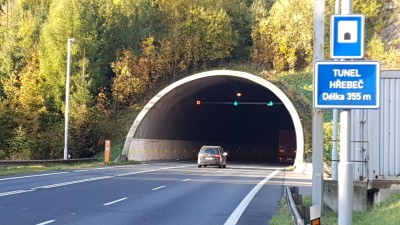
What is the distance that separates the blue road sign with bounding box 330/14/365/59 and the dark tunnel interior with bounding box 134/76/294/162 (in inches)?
1573

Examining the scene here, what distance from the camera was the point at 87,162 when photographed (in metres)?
46.4

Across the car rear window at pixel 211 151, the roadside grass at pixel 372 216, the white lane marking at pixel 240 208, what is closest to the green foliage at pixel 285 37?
the car rear window at pixel 211 151

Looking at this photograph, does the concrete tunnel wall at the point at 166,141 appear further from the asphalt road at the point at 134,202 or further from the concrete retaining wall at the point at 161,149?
the asphalt road at the point at 134,202

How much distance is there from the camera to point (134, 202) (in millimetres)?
18031

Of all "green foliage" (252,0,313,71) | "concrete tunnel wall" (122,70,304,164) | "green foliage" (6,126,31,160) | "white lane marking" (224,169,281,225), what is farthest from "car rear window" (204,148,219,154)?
"green foliage" (252,0,313,71)

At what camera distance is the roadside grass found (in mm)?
13099

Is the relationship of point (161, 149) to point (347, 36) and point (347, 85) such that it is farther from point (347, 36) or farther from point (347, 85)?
point (347, 85)

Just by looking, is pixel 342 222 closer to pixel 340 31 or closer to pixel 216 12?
pixel 340 31

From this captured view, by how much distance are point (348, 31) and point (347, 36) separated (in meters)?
0.06

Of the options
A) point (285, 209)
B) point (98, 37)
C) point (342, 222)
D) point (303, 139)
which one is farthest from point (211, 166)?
point (342, 222)

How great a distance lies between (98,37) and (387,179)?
4934 centimetres

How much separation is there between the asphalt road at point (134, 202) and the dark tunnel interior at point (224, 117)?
2364 centimetres

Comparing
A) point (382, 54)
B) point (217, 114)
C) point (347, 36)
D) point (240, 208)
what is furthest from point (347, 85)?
point (217, 114)

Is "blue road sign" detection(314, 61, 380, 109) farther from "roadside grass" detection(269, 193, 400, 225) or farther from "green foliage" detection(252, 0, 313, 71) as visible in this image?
"green foliage" detection(252, 0, 313, 71)
